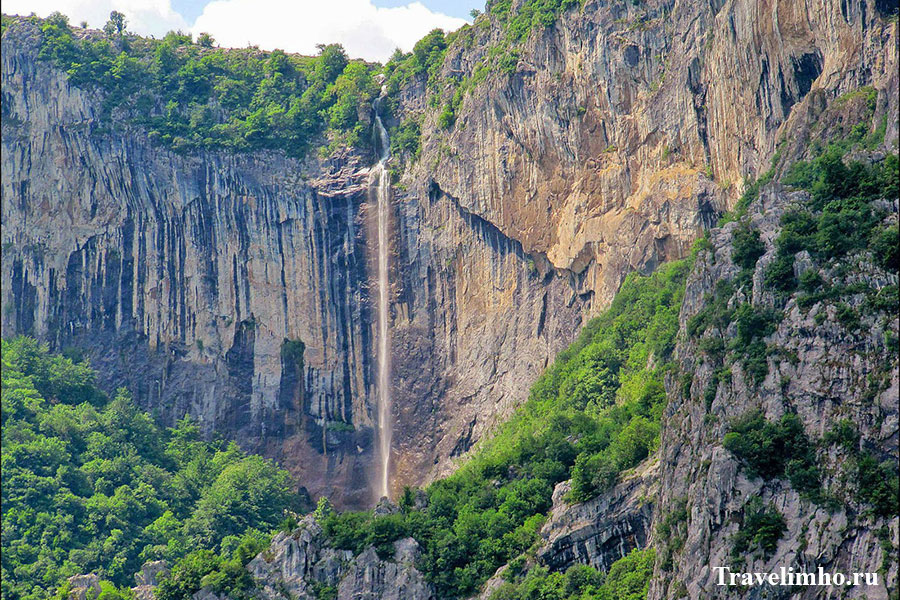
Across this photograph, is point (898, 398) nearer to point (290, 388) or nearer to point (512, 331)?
point (512, 331)

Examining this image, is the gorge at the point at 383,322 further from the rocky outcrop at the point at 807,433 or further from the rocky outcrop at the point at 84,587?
the rocky outcrop at the point at 807,433

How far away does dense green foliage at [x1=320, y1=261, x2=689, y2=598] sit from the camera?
69750mm

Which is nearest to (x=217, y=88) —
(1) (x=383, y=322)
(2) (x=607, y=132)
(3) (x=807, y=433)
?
(1) (x=383, y=322)

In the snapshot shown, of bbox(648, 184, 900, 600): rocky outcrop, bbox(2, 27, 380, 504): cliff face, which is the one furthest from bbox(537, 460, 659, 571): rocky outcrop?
bbox(2, 27, 380, 504): cliff face

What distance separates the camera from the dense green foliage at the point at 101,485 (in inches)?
3369

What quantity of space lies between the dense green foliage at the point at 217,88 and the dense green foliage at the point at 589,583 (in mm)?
41081

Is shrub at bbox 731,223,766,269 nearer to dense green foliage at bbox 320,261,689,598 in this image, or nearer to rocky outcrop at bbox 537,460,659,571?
dense green foliage at bbox 320,261,689,598

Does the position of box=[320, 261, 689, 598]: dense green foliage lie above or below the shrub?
below

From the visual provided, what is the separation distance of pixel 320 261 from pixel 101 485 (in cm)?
1901

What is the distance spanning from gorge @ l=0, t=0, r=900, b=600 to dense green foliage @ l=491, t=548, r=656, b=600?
14 centimetres

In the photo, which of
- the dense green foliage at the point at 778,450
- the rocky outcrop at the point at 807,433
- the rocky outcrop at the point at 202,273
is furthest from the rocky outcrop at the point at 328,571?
the rocky outcrop at the point at 202,273

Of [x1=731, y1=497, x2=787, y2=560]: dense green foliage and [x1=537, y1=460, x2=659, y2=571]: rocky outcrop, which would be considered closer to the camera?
[x1=731, y1=497, x2=787, y2=560]: dense green foliage

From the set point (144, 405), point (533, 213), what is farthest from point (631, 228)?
point (144, 405)

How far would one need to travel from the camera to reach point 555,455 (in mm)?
73250
